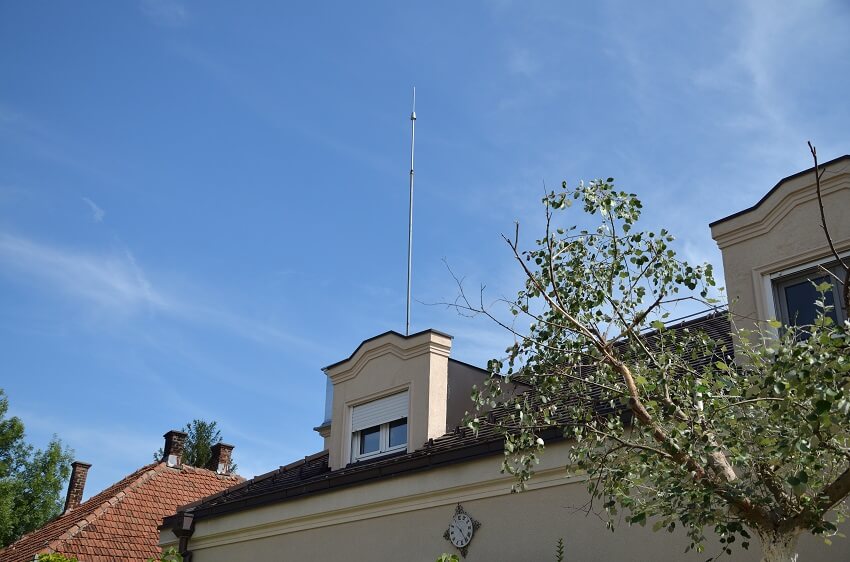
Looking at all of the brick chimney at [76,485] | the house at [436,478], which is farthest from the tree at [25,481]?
the house at [436,478]

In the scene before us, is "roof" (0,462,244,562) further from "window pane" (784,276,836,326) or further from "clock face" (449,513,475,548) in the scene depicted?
"window pane" (784,276,836,326)

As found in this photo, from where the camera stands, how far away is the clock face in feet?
40.1

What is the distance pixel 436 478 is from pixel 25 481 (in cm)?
2908

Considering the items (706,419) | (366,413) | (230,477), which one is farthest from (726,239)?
(230,477)

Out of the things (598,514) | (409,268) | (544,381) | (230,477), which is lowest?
(598,514)

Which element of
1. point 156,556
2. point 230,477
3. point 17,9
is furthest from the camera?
point 230,477

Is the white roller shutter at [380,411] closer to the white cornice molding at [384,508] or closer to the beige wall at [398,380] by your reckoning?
the beige wall at [398,380]

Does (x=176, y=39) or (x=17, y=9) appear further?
(x=17, y=9)

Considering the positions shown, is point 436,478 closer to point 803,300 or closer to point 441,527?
point 441,527

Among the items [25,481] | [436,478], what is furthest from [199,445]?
[436,478]

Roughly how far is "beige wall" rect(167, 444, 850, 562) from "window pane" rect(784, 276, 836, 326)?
2.82m

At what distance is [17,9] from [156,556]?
1272 centimetres

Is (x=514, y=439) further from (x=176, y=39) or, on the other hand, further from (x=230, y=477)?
(x=230, y=477)

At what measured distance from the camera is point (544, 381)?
8242 mm
